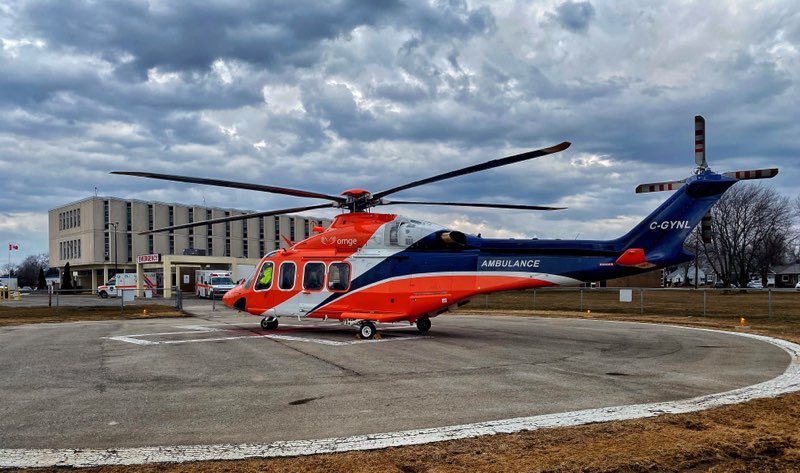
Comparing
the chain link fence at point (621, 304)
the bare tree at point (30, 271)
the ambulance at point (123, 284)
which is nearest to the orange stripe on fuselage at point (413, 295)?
the chain link fence at point (621, 304)

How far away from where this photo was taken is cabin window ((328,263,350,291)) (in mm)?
16469

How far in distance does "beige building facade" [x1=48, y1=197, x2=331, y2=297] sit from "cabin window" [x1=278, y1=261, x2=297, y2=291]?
54.7m

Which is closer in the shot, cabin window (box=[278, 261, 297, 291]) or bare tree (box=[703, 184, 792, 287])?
cabin window (box=[278, 261, 297, 291])

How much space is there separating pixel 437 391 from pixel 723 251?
7034 centimetres

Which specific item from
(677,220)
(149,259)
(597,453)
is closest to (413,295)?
Result: (677,220)

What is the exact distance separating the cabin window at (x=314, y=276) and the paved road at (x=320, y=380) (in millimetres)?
1441

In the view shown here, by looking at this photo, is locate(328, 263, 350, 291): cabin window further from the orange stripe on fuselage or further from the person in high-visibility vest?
the person in high-visibility vest

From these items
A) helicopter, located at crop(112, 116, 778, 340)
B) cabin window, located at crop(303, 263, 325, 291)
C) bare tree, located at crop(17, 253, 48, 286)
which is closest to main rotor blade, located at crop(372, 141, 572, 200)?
helicopter, located at crop(112, 116, 778, 340)

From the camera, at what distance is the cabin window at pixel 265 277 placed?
17.7m

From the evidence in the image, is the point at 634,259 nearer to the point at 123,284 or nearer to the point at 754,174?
the point at 754,174

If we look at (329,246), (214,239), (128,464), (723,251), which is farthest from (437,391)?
(214,239)

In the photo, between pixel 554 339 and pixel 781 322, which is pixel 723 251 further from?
pixel 554 339

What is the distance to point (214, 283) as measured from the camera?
161ft

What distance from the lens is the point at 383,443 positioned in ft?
Answer: 18.5
